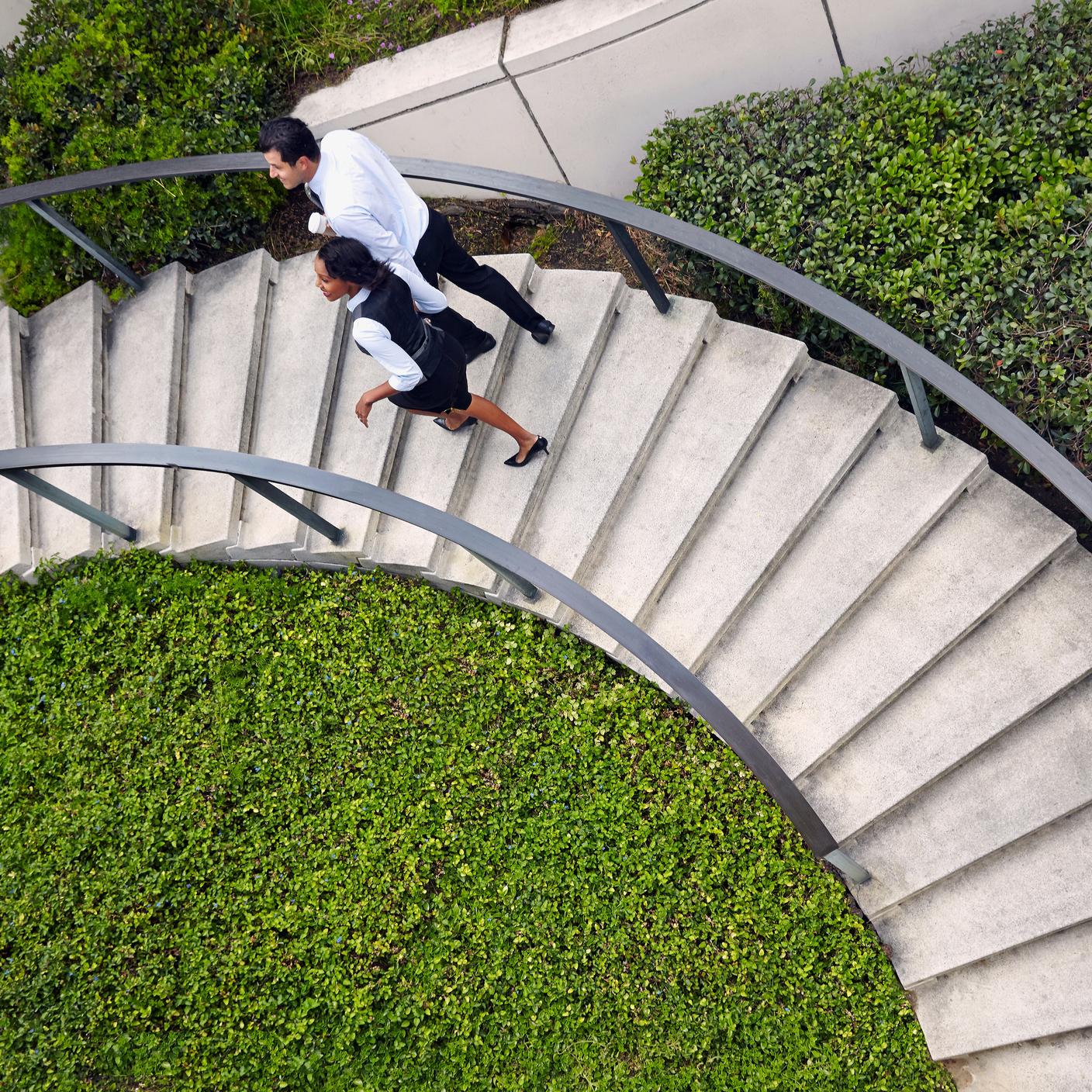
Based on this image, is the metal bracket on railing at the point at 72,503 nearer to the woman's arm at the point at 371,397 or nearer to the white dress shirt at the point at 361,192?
the woman's arm at the point at 371,397

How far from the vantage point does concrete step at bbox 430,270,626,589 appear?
488 centimetres

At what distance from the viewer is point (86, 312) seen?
5.72 meters

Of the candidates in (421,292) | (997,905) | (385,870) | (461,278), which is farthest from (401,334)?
(997,905)

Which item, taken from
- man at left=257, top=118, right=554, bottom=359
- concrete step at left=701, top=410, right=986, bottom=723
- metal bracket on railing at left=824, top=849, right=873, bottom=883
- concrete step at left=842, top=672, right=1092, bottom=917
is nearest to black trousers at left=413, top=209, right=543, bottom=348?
man at left=257, top=118, right=554, bottom=359

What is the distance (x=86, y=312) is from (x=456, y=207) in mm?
2454

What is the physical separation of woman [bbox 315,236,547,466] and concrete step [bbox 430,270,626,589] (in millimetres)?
370

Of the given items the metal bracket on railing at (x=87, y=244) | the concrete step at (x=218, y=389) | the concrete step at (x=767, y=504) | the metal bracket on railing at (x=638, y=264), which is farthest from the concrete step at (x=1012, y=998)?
the metal bracket on railing at (x=87, y=244)

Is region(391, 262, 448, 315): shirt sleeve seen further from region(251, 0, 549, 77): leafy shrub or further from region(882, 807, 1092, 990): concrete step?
region(882, 807, 1092, 990): concrete step

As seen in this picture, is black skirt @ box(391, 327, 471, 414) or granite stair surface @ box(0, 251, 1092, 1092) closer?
black skirt @ box(391, 327, 471, 414)

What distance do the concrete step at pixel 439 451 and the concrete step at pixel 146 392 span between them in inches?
55.5

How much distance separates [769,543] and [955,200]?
194 centimetres

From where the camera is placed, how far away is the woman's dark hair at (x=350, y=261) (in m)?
3.53

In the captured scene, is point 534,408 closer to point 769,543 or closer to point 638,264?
point 638,264

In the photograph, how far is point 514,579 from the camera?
4.18 m
